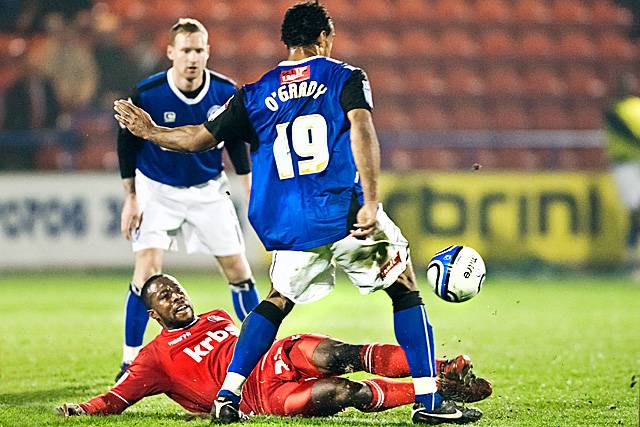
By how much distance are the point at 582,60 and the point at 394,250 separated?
11751mm

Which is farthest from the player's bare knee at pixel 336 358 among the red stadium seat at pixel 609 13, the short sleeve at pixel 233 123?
the red stadium seat at pixel 609 13

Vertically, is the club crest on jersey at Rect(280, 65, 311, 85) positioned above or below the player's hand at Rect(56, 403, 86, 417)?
above

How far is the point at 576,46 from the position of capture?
52.0 ft

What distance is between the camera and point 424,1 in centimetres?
1608

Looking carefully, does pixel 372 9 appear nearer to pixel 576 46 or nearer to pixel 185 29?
pixel 576 46

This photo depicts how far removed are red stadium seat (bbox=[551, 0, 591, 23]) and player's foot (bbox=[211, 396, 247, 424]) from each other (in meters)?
12.5

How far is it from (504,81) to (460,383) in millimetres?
11061

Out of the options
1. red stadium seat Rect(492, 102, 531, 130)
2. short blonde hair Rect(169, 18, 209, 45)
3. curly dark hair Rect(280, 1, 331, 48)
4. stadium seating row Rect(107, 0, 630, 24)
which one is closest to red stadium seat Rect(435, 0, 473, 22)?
stadium seating row Rect(107, 0, 630, 24)

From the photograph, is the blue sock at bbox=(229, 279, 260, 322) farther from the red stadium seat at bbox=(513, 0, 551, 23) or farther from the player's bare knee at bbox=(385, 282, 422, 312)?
the red stadium seat at bbox=(513, 0, 551, 23)

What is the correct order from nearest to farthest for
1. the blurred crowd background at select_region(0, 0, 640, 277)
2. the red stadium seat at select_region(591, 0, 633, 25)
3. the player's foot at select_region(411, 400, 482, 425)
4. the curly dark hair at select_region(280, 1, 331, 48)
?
the player's foot at select_region(411, 400, 482, 425), the curly dark hair at select_region(280, 1, 331, 48), the blurred crowd background at select_region(0, 0, 640, 277), the red stadium seat at select_region(591, 0, 633, 25)

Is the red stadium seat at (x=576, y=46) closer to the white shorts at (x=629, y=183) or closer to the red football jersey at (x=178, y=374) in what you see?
the white shorts at (x=629, y=183)

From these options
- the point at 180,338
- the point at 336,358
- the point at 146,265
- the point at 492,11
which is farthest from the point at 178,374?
the point at 492,11

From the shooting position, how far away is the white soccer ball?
4.90 metres

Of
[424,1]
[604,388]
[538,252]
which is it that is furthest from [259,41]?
[604,388]
